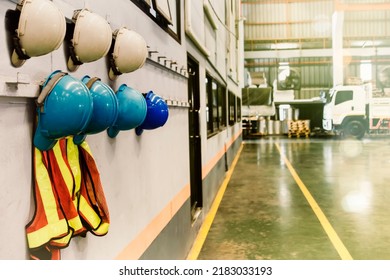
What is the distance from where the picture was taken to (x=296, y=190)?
7656mm

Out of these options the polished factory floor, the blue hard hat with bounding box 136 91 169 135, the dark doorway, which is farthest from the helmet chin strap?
the dark doorway

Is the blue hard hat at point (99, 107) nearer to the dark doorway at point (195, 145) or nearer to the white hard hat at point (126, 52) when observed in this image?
the white hard hat at point (126, 52)

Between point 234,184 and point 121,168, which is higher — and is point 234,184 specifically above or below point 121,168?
below

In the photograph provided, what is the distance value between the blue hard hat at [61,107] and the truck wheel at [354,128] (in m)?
17.9

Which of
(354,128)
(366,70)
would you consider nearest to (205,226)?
(354,128)

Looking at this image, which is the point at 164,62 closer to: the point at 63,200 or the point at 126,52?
the point at 126,52

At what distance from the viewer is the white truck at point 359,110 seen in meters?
17.4

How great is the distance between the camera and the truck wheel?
17.7 meters

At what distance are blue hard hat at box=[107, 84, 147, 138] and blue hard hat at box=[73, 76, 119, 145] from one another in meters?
0.36

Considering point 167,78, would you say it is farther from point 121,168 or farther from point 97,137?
point 97,137

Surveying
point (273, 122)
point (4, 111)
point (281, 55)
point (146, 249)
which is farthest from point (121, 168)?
point (281, 55)

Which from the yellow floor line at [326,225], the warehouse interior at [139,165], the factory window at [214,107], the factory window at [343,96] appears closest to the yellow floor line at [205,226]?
the warehouse interior at [139,165]

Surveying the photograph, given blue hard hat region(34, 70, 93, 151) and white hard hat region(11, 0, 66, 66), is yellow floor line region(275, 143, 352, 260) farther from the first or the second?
white hard hat region(11, 0, 66, 66)

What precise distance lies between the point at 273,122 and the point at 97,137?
19953 millimetres
